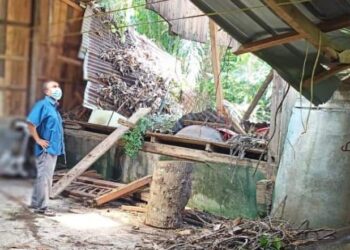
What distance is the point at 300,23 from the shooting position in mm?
2830

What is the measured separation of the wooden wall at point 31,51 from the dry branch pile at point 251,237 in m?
3.67

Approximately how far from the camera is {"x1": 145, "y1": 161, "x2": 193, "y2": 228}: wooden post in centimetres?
517

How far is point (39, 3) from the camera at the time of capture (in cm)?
61

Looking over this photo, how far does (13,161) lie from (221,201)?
17.7 feet

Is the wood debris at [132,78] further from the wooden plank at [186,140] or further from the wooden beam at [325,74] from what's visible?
the wooden beam at [325,74]

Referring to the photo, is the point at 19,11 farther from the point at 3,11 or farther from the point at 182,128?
the point at 182,128

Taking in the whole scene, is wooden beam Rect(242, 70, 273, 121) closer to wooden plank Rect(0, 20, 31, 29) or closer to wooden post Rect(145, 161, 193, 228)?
wooden post Rect(145, 161, 193, 228)

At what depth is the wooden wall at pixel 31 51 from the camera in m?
0.57

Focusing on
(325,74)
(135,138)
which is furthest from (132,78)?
(325,74)

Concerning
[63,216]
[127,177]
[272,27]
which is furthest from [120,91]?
[272,27]

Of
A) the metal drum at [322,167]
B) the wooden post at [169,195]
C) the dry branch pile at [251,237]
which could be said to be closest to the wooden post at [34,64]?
the dry branch pile at [251,237]

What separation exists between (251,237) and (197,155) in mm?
2014

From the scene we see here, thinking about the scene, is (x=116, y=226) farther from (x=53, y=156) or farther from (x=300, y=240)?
(x=300, y=240)

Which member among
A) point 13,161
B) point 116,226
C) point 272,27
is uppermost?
point 272,27
